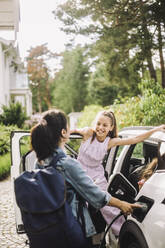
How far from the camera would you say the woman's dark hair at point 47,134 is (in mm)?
2490

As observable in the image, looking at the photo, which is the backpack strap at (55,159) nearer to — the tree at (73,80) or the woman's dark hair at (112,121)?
the woman's dark hair at (112,121)

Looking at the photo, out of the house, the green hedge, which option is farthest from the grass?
the house

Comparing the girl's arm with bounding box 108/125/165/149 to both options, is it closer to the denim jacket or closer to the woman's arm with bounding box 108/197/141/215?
the woman's arm with bounding box 108/197/141/215

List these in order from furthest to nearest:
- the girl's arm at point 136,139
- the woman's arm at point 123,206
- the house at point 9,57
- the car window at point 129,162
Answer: the house at point 9,57, the car window at point 129,162, the girl's arm at point 136,139, the woman's arm at point 123,206

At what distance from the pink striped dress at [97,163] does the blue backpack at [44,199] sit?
130 cm

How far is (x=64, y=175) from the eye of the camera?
2.48 meters

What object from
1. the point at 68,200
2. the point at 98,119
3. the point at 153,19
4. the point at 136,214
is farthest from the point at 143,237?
the point at 153,19

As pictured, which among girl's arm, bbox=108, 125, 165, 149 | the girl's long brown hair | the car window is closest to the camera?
girl's arm, bbox=108, 125, 165, 149

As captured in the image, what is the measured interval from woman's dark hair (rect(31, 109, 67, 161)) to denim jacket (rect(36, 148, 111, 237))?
0.05 m

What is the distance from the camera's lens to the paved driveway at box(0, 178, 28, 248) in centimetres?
551

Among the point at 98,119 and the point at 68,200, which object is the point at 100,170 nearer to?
the point at 98,119

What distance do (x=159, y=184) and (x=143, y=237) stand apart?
39 cm

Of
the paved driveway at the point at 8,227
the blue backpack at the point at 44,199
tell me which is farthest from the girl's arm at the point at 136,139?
the paved driveway at the point at 8,227

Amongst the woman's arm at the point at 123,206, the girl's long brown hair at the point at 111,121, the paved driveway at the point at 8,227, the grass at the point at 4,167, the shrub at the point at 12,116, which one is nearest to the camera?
the woman's arm at the point at 123,206
